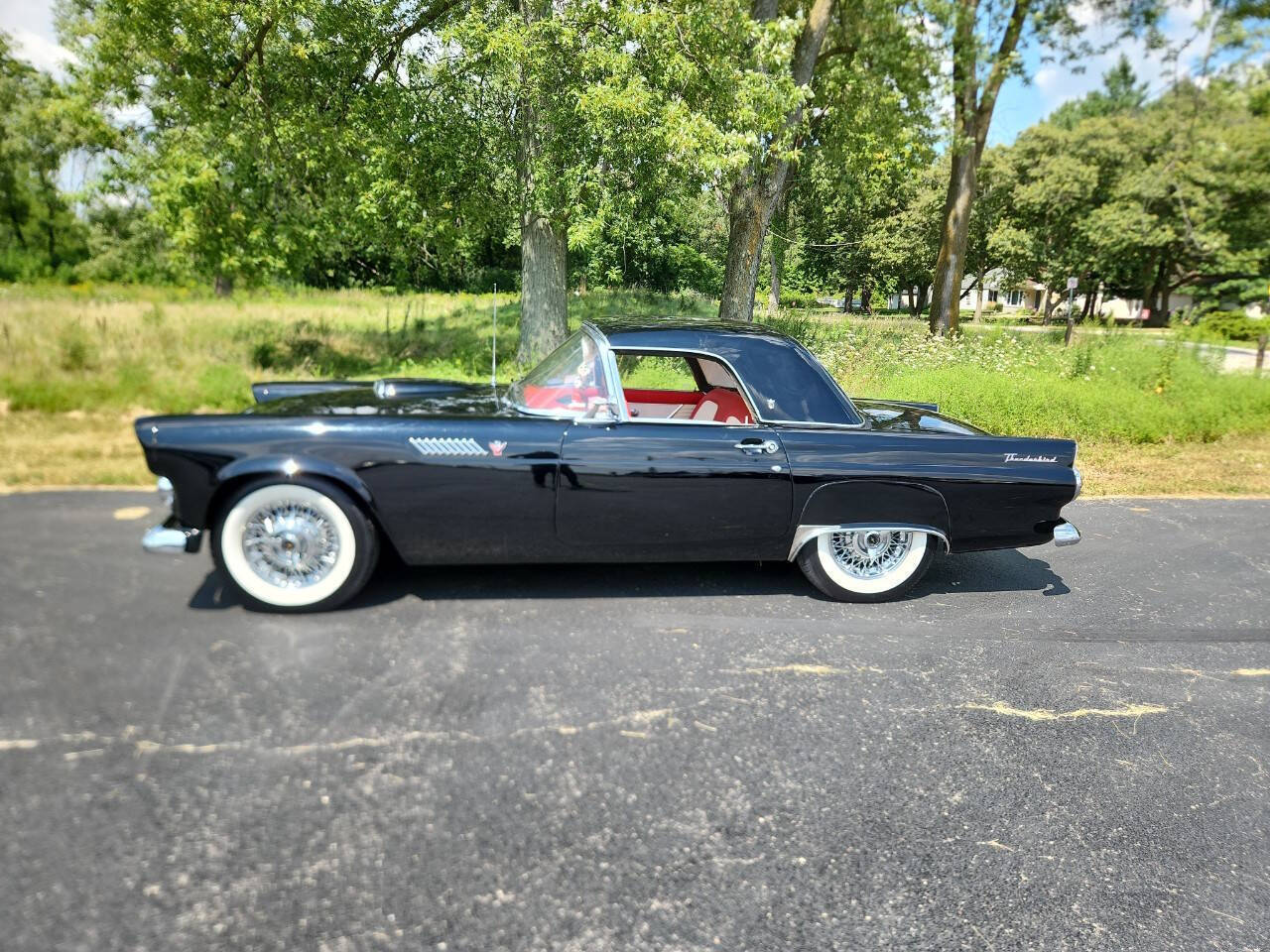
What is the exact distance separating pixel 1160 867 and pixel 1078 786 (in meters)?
0.34

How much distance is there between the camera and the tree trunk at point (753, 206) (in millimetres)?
11273

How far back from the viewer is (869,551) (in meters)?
3.81

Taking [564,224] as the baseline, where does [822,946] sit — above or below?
below

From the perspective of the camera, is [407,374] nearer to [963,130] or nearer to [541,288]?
[541,288]

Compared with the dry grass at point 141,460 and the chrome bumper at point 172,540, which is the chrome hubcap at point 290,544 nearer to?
the chrome bumper at point 172,540

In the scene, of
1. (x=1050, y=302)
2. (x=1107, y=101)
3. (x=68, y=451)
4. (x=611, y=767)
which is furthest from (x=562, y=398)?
(x=1107, y=101)

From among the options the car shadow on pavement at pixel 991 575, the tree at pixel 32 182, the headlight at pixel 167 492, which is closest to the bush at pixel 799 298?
the tree at pixel 32 182

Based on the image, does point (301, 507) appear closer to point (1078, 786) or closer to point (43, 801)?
point (43, 801)

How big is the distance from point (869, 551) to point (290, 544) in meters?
2.69

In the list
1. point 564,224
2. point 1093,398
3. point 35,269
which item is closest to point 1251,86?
point 1093,398

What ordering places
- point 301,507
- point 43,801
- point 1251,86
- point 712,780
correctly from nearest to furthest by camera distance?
1. point 43,801
2. point 712,780
3. point 301,507
4. point 1251,86

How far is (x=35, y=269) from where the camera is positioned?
26.8m

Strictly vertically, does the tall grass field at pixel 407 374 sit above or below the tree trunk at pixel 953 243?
below

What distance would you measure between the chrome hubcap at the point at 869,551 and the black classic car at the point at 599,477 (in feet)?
0.03
